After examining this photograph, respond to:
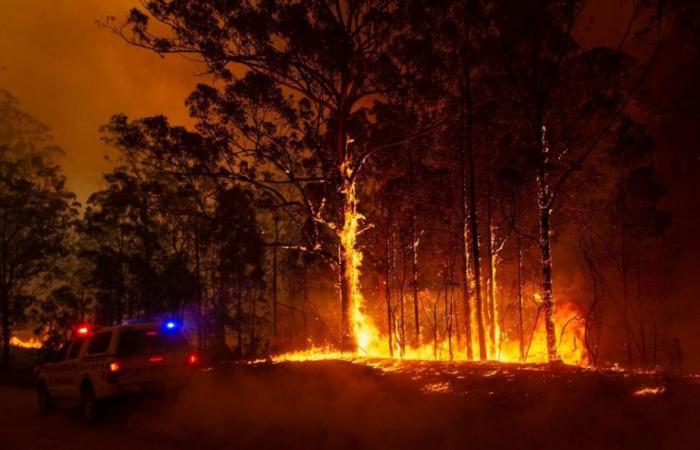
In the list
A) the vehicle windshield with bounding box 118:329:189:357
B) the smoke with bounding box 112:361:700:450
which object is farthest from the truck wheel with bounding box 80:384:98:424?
the vehicle windshield with bounding box 118:329:189:357

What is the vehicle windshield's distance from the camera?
468 inches

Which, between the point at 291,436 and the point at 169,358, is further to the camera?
the point at 169,358

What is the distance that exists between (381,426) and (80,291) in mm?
37304

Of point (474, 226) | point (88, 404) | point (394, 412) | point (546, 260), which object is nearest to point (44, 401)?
point (88, 404)

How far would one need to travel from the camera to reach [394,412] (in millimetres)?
9102

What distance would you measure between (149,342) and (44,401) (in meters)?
4.29

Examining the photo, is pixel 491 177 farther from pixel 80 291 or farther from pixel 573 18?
pixel 80 291

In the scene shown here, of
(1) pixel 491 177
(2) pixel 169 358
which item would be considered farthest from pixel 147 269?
(2) pixel 169 358

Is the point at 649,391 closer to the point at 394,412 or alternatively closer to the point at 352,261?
the point at 394,412

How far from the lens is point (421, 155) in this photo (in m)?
21.4

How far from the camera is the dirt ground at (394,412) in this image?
7.36 metres

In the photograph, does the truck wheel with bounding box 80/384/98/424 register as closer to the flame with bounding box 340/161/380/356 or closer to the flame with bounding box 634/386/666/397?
the flame with bounding box 340/161/380/356

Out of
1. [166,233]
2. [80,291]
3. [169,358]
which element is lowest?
[169,358]

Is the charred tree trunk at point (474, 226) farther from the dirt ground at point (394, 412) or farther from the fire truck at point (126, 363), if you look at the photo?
the fire truck at point (126, 363)
